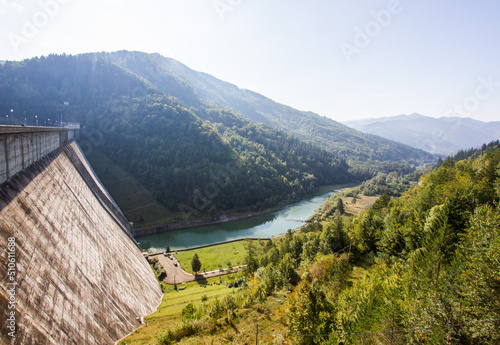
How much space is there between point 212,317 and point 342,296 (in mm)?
14420

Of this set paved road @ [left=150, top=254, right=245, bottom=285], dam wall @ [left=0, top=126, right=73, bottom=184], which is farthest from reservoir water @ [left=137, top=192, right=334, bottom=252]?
dam wall @ [left=0, top=126, right=73, bottom=184]

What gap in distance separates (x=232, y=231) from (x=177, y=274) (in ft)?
129

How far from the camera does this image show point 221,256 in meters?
66.1

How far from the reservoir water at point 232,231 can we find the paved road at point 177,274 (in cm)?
1173

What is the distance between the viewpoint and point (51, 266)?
1780 centimetres

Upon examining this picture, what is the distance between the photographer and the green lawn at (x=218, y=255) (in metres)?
59.3

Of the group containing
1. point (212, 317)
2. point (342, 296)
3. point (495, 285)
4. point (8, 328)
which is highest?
point (8, 328)

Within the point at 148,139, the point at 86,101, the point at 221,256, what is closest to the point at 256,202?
the point at 221,256

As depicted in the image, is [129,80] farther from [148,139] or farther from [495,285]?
[495,285]

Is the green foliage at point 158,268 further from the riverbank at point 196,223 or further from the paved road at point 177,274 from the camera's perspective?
the riverbank at point 196,223

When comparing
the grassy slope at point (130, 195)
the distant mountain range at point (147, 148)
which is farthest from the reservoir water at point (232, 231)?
the grassy slope at point (130, 195)

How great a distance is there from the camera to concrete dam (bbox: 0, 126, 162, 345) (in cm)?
1395

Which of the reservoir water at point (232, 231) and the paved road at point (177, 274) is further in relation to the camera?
the reservoir water at point (232, 231)

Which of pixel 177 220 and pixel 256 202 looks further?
pixel 256 202
